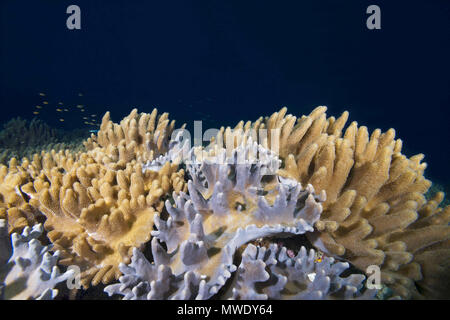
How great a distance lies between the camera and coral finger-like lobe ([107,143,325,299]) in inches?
69.6

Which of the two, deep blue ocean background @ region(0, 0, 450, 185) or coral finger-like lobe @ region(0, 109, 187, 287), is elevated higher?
deep blue ocean background @ region(0, 0, 450, 185)

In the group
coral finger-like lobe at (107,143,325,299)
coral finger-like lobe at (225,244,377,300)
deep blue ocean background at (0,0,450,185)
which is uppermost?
deep blue ocean background at (0,0,450,185)

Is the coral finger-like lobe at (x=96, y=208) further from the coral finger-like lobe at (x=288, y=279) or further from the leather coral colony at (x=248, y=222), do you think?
the coral finger-like lobe at (x=288, y=279)

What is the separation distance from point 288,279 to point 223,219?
2.42 ft

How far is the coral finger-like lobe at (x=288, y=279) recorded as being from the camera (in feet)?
5.57

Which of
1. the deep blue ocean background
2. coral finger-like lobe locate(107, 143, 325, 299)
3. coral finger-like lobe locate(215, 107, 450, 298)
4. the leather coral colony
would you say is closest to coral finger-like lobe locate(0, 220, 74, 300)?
the leather coral colony

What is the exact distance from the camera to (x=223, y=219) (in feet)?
6.89

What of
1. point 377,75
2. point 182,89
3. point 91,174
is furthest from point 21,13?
point 377,75

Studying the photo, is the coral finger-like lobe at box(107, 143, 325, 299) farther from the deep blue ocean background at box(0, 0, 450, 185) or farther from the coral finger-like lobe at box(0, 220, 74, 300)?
the deep blue ocean background at box(0, 0, 450, 185)

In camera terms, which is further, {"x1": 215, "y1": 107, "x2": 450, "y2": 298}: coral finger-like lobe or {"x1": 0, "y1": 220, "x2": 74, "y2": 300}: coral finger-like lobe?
{"x1": 215, "y1": 107, "x2": 450, "y2": 298}: coral finger-like lobe

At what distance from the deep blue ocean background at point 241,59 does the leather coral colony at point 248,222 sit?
56.6 meters

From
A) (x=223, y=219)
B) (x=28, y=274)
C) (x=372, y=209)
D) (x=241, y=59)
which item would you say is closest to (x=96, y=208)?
(x=28, y=274)

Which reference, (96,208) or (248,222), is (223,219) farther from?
(96,208)
